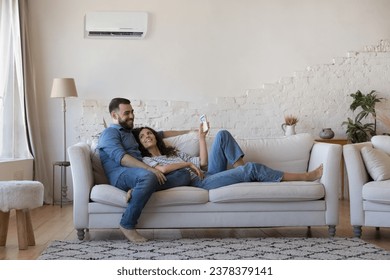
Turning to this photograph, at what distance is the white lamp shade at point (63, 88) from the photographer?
684cm

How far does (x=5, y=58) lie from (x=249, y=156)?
122 inches

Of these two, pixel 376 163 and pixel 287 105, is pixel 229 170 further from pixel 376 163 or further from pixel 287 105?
pixel 287 105

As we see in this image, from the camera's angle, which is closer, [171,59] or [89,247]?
[89,247]

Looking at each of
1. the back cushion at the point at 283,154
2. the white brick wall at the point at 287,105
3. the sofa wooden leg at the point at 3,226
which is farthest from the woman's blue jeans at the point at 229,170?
the white brick wall at the point at 287,105

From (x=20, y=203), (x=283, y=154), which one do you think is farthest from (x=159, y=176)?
(x=283, y=154)

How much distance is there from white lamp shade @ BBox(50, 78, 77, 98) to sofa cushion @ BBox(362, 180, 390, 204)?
364 cm

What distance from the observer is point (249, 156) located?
5.16 meters

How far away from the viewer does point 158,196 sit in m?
4.43

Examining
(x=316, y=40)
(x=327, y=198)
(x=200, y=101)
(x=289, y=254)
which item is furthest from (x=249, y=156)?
(x=316, y=40)

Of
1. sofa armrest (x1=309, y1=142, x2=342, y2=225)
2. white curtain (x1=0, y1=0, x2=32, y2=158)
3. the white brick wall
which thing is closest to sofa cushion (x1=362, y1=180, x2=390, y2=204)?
sofa armrest (x1=309, y1=142, x2=342, y2=225)

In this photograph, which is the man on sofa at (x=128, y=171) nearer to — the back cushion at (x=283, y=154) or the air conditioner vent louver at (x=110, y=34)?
the back cushion at (x=283, y=154)

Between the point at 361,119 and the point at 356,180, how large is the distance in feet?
10.3
